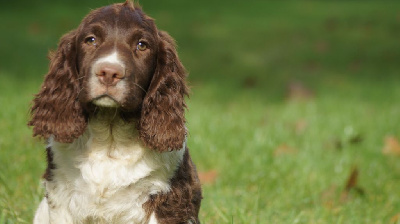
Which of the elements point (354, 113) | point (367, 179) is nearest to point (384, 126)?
point (354, 113)

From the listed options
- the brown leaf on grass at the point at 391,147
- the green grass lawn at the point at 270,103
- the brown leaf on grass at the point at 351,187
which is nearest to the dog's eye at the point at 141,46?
the green grass lawn at the point at 270,103

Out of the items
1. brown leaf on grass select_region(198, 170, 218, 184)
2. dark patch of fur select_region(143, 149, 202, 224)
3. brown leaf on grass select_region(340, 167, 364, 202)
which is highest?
dark patch of fur select_region(143, 149, 202, 224)

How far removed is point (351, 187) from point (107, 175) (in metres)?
2.75

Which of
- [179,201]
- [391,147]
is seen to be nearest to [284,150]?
[391,147]

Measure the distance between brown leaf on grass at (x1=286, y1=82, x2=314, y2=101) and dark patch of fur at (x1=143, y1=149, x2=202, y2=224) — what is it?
6.15 m

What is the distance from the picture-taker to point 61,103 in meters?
3.58

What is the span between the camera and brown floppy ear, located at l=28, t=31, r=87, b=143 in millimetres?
3527

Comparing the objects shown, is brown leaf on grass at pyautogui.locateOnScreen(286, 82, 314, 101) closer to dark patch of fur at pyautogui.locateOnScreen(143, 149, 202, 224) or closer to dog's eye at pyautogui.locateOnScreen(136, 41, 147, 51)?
dark patch of fur at pyautogui.locateOnScreen(143, 149, 202, 224)

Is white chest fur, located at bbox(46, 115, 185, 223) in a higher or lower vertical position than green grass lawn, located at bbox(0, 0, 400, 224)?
higher

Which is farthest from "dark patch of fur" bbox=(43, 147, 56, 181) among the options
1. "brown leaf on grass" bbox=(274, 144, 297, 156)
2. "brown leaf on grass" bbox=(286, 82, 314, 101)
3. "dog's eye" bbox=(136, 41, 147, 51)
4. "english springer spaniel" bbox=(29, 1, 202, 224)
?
"brown leaf on grass" bbox=(286, 82, 314, 101)

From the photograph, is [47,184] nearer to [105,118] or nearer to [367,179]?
[105,118]

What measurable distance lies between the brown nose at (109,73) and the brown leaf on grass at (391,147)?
4186mm

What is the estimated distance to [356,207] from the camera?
205 inches

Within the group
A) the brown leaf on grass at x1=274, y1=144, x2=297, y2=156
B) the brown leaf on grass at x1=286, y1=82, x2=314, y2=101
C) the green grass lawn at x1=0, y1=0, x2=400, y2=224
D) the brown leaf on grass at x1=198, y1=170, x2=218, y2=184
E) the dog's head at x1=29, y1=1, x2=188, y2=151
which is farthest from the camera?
the brown leaf on grass at x1=286, y1=82, x2=314, y2=101
